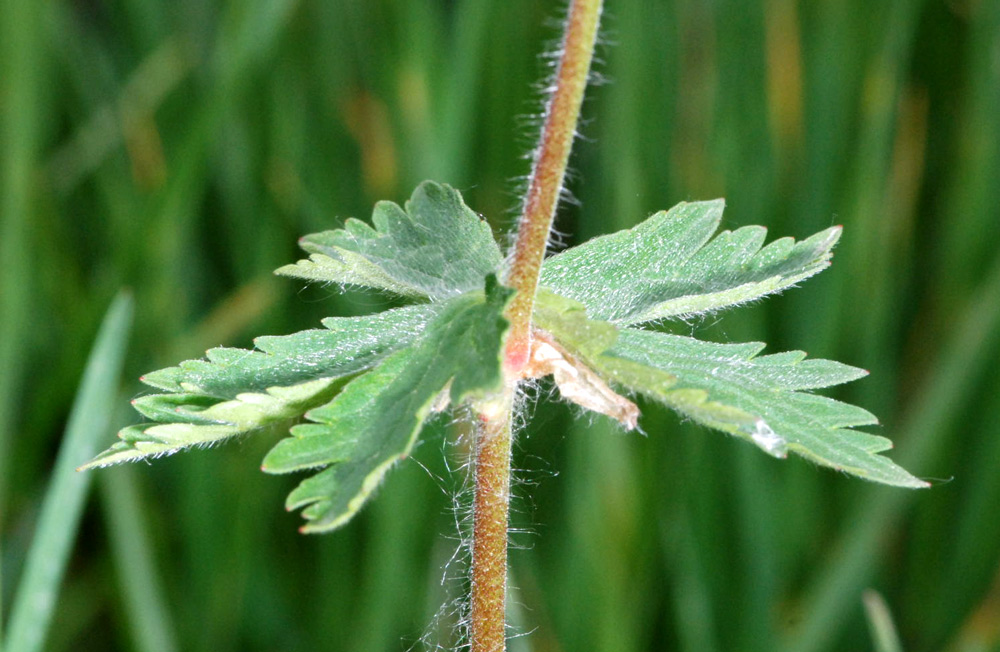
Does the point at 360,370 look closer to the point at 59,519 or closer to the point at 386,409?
the point at 386,409

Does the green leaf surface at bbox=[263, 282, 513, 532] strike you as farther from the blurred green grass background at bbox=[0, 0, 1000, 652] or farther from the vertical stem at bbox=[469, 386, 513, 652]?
the blurred green grass background at bbox=[0, 0, 1000, 652]

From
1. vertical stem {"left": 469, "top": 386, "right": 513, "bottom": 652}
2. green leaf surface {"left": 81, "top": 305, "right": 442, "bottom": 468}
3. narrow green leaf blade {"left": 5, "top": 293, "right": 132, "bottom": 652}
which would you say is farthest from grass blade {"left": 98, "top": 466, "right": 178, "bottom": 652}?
vertical stem {"left": 469, "top": 386, "right": 513, "bottom": 652}

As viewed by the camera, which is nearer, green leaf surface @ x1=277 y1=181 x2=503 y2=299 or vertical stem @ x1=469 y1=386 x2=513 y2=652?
vertical stem @ x1=469 y1=386 x2=513 y2=652

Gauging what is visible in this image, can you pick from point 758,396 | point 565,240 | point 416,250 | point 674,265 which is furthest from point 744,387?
point 565,240

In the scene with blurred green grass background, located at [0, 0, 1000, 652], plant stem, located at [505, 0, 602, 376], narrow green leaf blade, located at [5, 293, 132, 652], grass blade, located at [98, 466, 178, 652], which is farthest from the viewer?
blurred green grass background, located at [0, 0, 1000, 652]

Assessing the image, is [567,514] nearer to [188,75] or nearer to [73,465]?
[73,465]

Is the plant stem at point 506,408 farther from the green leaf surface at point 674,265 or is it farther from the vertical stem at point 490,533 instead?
the green leaf surface at point 674,265
